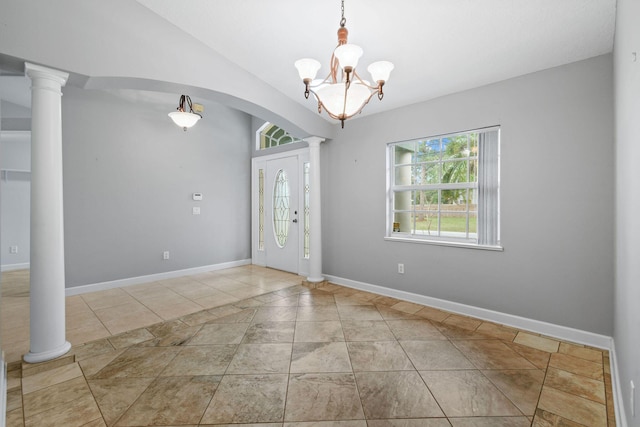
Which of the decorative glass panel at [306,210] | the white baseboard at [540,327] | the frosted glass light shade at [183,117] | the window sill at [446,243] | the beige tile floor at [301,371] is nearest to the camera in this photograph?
the beige tile floor at [301,371]

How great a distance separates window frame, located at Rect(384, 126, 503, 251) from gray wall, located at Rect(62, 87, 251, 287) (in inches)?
126

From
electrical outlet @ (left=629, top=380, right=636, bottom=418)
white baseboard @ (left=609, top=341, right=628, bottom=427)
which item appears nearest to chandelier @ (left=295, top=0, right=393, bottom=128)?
electrical outlet @ (left=629, top=380, right=636, bottom=418)

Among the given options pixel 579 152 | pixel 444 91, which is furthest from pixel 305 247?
pixel 579 152

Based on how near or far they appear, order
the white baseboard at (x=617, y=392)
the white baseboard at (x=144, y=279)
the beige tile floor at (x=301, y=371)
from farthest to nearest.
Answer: the white baseboard at (x=144, y=279), the beige tile floor at (x=301, y=371), the white baseboard at (x=617, y=392)

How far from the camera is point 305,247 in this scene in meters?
4.95

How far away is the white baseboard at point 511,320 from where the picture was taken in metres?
2.47

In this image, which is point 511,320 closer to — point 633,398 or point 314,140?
point 633,398

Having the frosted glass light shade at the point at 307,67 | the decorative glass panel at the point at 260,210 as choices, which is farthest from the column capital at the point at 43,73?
the decorative glass panel at the point at 260,210

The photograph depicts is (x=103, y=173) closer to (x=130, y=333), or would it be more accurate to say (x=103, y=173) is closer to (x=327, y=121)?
(x=130, y=333)

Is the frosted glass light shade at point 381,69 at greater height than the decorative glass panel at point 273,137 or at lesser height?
lesser

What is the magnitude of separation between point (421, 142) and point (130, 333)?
375cm

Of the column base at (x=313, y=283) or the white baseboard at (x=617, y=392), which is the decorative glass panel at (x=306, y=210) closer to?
the column base at (x=313, y=283)

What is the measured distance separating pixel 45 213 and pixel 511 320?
4.14 meters

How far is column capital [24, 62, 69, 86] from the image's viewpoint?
2.07 metres
